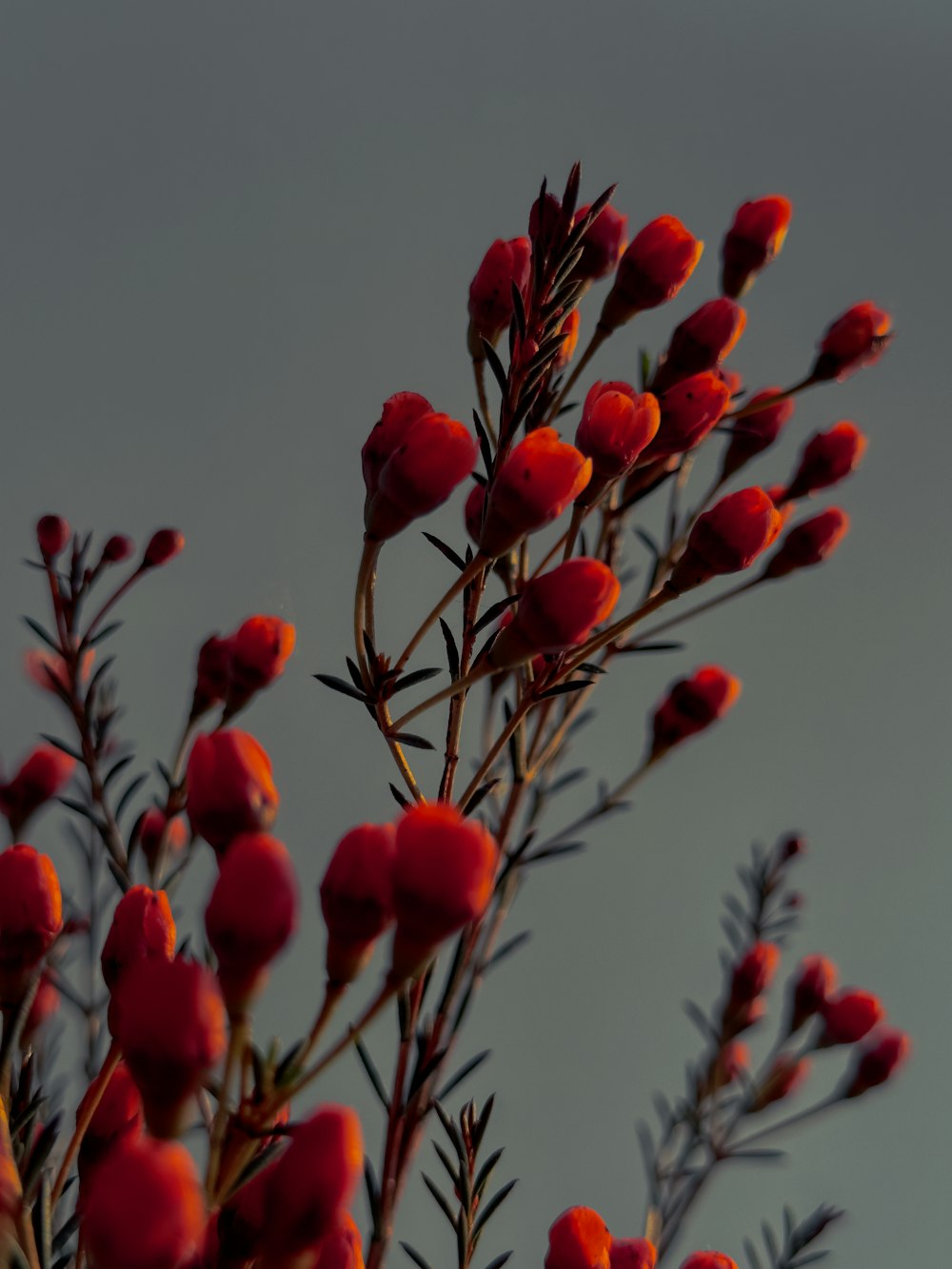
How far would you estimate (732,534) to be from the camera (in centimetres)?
44

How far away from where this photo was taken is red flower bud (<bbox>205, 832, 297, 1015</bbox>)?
249 millimetres

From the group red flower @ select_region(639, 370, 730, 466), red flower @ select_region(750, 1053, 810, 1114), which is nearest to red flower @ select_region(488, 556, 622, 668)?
red flower @ select_region(639, 370, 730, 466)

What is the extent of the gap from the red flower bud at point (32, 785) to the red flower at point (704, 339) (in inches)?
17.8

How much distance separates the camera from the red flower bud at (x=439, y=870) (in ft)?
0.81

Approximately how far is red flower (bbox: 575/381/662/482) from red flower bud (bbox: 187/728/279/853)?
195mm

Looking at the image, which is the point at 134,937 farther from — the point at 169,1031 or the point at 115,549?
the point at 115,549

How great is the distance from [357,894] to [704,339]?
326 millimetres

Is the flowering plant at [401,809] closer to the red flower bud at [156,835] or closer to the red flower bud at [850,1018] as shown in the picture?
the red flower bud at [156,835]

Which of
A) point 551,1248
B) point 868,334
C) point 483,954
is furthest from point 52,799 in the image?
point 868,334

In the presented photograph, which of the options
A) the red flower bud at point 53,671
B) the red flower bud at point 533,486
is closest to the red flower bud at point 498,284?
the red flower bud at point 533,486

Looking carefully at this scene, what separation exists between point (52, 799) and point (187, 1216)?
48 centimetres

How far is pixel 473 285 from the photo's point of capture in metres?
0.48

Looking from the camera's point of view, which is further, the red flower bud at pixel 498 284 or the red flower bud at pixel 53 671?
the red flower bud at pixel 53 671

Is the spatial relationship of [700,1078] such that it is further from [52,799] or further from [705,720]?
[52,799]
